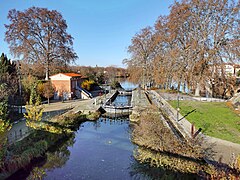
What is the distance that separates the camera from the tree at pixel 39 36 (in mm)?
27516

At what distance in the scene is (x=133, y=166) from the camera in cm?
887

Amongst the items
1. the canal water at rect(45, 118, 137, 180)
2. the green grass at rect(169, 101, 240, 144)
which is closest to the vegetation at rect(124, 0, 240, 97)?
the green grass at rect(169, 101, 240, 144)

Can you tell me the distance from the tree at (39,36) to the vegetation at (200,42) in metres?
15.7

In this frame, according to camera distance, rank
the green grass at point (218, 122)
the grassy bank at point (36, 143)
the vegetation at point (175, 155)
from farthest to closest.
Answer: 1. the green grass at point (218, 122)
2. the grassy bank at point (36, 143)
3. the vegetation at point (175, 155)

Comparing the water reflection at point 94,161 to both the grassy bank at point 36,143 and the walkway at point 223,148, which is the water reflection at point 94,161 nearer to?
the grassy bank at point 36,143

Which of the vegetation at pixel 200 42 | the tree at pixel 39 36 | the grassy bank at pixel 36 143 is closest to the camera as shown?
the grassy bank at pixel 36 143

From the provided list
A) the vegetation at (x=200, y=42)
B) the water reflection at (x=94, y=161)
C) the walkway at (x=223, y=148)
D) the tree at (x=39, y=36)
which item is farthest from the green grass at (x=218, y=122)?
the tree at (x=39, y=36)

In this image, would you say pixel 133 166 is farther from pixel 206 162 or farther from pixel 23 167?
pixel 23 167

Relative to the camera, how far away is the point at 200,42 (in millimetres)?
23281

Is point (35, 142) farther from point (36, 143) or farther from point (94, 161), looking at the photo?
point (94, 161)

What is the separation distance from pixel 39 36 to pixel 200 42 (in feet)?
76.6

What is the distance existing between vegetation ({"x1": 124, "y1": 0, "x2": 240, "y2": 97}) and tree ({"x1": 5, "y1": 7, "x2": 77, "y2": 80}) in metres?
15.7

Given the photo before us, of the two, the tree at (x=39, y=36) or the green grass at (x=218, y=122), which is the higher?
the tree at (x=39, y=36)

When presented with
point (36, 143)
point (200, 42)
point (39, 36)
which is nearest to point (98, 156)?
point (36, 143)
